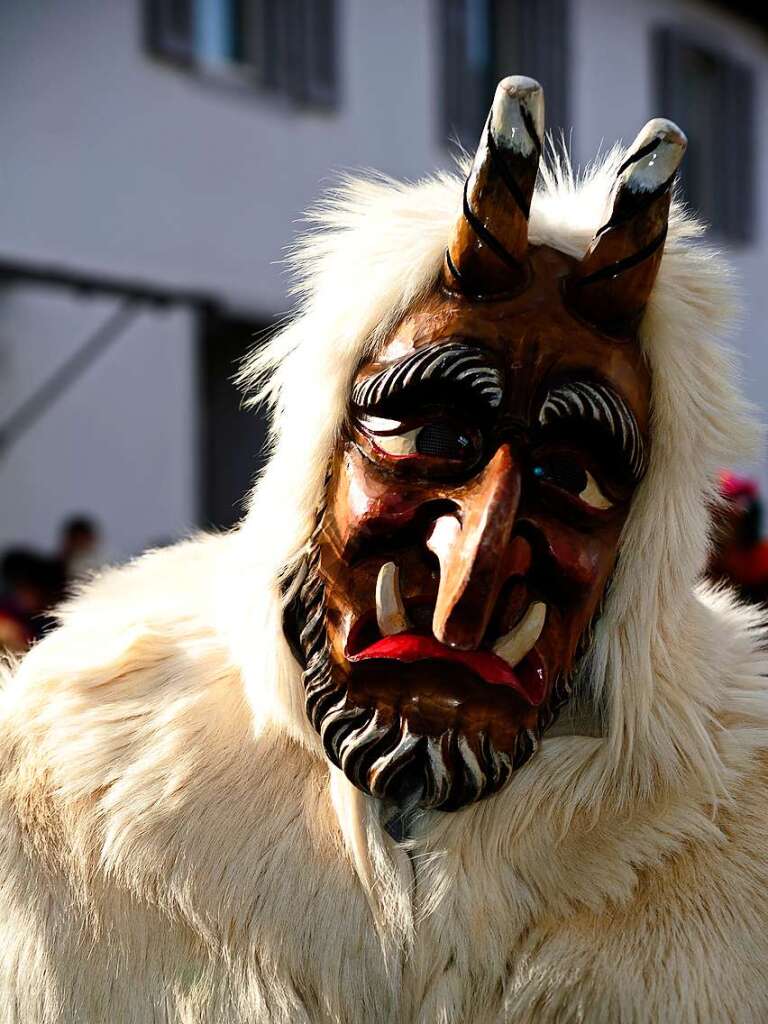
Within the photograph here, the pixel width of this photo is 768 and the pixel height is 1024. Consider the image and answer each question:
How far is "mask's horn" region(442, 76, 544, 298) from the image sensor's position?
1464 millimetres

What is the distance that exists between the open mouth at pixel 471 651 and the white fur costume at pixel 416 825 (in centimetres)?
14

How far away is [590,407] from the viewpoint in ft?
5.06

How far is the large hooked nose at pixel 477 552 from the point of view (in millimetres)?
1442

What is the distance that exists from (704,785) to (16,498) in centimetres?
594

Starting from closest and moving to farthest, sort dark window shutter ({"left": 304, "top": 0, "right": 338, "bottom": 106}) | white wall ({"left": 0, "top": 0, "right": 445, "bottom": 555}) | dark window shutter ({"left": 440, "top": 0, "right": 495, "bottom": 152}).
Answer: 1. white wall ({"left": 0, "top": 0, "right": 445, "bottom": 555})
2. dark window shutter ({"left": 304, "top": 0, "right": 338, "bottom": 106})
3. dark window shutter ({"left": 440, "top": 0, "right": 495, "bottom": 152})

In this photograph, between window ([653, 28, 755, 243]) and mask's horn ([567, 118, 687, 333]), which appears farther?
window ([653, 28, 755, 243])

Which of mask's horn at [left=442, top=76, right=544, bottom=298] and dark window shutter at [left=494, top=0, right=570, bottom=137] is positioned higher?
dark window shutter at [left=494, top=0, right=570, bottom=137]

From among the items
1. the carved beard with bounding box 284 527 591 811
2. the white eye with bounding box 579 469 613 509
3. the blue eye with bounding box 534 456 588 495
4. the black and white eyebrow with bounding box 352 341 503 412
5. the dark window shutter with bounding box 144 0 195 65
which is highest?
the dark window shutter with bounding box 144 0 195 65

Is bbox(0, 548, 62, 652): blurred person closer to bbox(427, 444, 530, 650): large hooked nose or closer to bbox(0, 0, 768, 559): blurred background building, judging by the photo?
bbox(0, 0, 768, 559): blurred background building

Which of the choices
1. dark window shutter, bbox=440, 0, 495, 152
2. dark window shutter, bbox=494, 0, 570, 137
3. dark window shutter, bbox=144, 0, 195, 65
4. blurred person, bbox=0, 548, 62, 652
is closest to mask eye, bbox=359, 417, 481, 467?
blurred person, bbox=0, 548, 62, 652

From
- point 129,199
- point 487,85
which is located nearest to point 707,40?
point 487,85

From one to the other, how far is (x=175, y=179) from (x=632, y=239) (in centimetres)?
666

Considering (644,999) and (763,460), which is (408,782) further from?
(763,460)

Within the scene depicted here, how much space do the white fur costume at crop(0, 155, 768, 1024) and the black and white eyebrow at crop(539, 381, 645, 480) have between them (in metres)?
0.09
